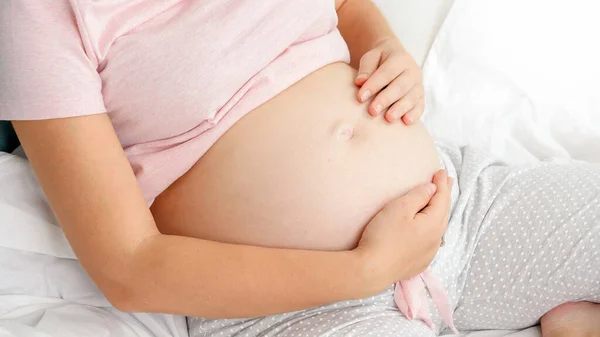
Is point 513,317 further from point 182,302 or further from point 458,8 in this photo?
point 458,8

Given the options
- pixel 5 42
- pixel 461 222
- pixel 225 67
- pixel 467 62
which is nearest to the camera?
pixel 5 42

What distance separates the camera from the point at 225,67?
2.84 ft

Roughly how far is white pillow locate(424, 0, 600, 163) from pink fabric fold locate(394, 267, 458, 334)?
0.39 m

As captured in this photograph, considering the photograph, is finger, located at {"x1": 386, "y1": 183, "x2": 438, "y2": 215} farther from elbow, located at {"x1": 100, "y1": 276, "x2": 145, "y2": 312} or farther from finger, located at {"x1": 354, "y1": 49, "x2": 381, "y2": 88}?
elbow, located at {"x1": 100, "y1": 276, "x2": 145, "y2": 312}

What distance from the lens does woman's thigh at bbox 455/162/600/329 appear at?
91 centimetres

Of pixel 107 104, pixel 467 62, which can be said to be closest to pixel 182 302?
pixel 107 104

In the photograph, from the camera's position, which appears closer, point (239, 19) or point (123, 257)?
point (123, 257)

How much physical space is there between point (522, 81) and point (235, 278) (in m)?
0.72

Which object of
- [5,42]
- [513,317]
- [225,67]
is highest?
[5,42]

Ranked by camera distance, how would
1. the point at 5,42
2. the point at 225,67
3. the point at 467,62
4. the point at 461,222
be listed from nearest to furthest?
the point at 5,42 < the point at 225,67 < the point at 461,222 < the point at 467,62

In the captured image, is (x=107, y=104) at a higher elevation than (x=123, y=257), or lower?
higher

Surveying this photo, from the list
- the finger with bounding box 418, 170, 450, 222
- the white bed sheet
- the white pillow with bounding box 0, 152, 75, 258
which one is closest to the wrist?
the finger with bounding box 418, 170, 450, 222

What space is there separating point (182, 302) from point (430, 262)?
1.04 ft

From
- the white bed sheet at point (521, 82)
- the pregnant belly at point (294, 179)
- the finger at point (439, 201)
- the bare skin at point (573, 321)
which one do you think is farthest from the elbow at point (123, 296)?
the white bed sheet at point (521, 82)
